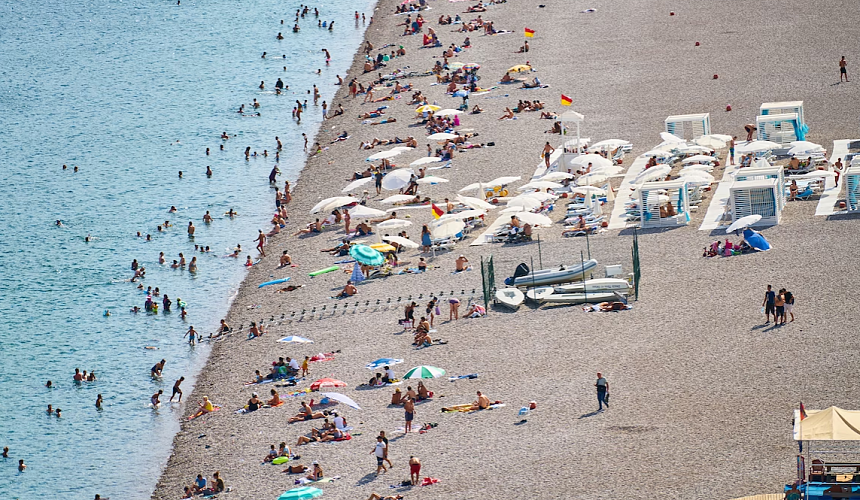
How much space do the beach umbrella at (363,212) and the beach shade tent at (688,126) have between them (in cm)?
1055

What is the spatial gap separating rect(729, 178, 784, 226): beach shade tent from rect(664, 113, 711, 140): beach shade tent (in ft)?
25.3

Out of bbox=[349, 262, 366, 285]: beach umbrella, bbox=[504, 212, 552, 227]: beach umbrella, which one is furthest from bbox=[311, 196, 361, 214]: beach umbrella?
bbox=[504, 212, 552, 227]: beach umbrella

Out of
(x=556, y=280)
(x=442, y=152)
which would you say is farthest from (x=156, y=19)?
(x=556, y=280)

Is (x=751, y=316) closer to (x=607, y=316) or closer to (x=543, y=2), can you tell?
(x=607, y=316)

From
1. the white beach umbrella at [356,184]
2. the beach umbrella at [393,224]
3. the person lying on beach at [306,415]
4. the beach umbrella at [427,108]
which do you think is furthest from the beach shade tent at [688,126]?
the person lying on beach at [306,415]

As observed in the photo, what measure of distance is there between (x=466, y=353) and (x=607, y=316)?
3.65 metres

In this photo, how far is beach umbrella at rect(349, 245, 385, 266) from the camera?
3625 cm

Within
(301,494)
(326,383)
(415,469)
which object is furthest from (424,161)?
(301,494)

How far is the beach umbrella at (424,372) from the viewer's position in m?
28.0

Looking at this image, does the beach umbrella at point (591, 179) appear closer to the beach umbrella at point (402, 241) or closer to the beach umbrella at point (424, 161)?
the beach umbrella at point (402, 241)

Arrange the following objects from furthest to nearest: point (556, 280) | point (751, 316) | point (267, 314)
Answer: point (267, 314)
point (556, 280)
point (751, 316)

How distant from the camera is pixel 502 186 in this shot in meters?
41.3

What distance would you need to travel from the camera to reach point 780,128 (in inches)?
1609

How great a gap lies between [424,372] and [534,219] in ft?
31.5
